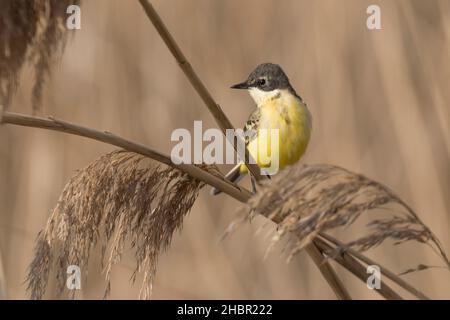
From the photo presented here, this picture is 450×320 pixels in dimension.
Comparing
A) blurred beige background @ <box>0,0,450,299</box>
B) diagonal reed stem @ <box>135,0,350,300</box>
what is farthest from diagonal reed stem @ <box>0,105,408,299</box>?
blurred beige background @ <box>0,0,450,299</box>

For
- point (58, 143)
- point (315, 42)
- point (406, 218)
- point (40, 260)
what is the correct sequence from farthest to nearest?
point (58, 143) < point (315, 42) < point (40, 260) < point (406, 218)

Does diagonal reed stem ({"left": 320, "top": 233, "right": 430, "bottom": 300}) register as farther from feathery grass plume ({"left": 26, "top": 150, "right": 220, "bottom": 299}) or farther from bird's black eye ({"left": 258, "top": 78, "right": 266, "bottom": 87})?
bird's black eye ({"left": 258, "top": 78, "right": 266, "bottom": 87})

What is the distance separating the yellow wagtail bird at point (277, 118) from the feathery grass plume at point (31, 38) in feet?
6.09

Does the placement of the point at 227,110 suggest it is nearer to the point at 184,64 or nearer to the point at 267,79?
the point at 267,79

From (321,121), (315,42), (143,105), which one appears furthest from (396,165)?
(143,105)

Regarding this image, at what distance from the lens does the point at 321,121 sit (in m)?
4.13

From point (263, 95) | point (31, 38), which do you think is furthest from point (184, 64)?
point (263, 95)

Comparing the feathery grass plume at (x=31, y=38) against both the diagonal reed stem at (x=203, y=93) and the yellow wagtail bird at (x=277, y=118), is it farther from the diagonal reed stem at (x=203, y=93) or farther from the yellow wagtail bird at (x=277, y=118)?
the yellow wagtail bird at (x=277, y=118)

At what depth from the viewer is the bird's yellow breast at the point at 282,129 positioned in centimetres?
330

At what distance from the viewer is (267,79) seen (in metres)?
3.62

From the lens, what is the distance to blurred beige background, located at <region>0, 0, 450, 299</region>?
3.93 metres

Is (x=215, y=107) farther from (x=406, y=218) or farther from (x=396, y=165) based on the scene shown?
(x=396, y=165)

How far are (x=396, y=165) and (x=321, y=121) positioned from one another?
1.62 feet

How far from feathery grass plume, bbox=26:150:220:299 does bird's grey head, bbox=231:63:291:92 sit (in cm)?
179
